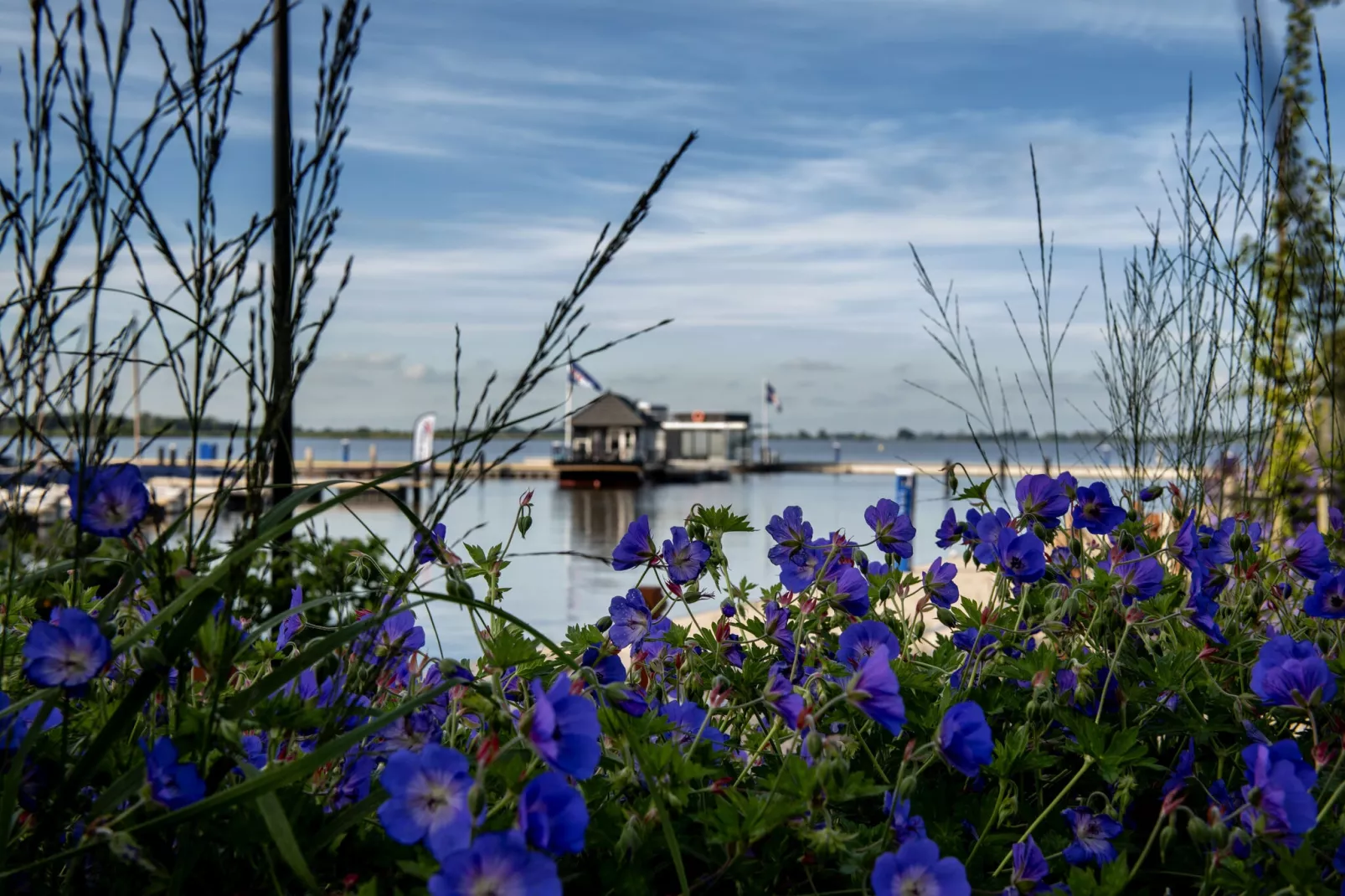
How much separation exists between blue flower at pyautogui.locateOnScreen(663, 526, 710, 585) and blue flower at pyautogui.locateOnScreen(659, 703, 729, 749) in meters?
0.21

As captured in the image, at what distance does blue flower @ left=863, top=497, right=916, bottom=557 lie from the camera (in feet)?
5.26

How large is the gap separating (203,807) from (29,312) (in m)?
0.61

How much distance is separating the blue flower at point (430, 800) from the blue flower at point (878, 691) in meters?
0.35

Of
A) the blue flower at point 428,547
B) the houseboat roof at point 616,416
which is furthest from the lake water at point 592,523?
the houseboat roof at point 616,416

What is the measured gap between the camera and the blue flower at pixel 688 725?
1197 mm

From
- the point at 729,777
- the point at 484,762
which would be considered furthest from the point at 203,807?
the point at 729,777

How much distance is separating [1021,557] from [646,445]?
41.8 m

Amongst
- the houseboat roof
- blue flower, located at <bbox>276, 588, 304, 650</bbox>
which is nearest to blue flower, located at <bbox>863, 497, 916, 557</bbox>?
blue flower, located at <bbox>276, 588, 304, 650</bbox>

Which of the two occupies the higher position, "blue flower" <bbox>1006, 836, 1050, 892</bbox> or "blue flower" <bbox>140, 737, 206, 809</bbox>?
"blue flower" <bbox>140, 737, 206, 809</bbox>

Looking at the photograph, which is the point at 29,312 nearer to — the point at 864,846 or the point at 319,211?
the point at 319,211

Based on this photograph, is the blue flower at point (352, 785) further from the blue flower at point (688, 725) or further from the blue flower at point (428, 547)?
the blue flower at point (688, 725)

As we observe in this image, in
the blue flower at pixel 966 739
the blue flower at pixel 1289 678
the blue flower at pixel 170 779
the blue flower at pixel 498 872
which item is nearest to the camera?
the blue flower at pixel 498 872

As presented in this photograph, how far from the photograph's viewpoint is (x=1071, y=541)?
1611 mm

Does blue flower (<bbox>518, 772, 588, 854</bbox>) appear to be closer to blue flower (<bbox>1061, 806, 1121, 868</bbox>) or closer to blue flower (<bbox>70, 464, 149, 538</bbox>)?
blue flower (<bbox>70, 464, 149, 538</bbox>)
